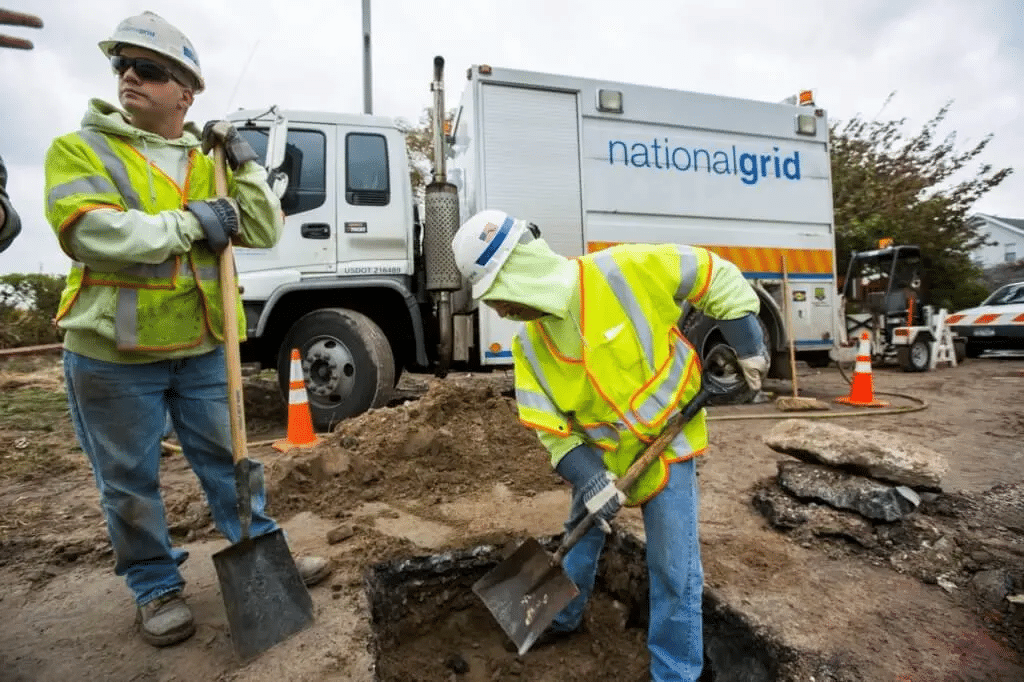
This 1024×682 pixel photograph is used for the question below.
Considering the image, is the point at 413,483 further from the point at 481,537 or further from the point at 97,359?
the point at 97,359

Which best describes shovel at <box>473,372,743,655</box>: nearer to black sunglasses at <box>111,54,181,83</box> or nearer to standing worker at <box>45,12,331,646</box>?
standing worker at <box>45,12,331,646</box>

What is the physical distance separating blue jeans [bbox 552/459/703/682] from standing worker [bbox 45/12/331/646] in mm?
1448

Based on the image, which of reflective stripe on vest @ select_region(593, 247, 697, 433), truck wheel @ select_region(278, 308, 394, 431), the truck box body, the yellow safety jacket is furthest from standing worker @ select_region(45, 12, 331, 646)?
the truck box body

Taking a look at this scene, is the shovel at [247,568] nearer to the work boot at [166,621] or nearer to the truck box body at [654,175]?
the work boot at [166,621]

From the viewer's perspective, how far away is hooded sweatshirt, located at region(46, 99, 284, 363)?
1766 millimetres

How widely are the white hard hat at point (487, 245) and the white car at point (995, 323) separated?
12.5 meters

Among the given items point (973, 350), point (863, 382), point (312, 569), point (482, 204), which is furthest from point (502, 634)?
point (973, 350)

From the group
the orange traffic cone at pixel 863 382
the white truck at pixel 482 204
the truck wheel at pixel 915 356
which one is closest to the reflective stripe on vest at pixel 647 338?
the white truck at pixel 482 204

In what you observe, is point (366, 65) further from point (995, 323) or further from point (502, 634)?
point (995, 323)

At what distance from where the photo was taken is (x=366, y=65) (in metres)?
8.09

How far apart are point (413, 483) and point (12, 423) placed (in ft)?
16.4

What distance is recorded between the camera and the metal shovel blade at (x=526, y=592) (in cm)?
207

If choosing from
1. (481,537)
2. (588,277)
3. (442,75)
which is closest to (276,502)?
(481,537)

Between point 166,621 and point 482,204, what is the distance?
401 cm
